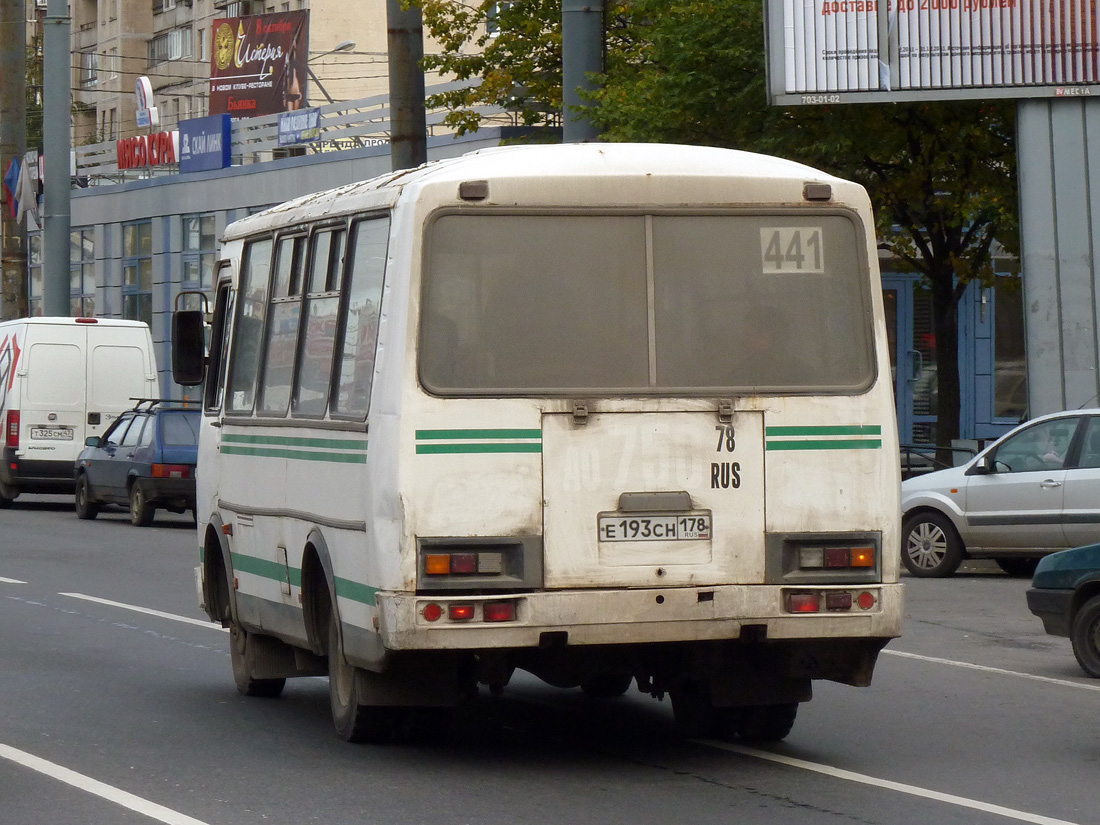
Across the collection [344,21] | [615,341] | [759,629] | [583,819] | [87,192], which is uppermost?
[344,21]

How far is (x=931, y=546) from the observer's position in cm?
1905

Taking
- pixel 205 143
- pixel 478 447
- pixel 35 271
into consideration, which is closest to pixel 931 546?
pixel 478 447

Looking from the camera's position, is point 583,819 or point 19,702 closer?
point 583,819

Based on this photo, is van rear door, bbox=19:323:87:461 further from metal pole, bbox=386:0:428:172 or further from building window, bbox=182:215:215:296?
building window, bbox=182:215:215:296

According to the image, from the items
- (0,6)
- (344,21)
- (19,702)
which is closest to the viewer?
(19,702)

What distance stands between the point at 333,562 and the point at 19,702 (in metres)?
2.53

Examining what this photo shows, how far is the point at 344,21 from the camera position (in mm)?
64312

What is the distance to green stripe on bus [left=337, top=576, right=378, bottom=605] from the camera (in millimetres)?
8258

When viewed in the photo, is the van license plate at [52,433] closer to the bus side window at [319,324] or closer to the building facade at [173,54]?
the bus side window at [319,324]

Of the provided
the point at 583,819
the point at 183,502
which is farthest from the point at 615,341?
the point at 183,502

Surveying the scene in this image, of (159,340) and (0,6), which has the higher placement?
(0,6)

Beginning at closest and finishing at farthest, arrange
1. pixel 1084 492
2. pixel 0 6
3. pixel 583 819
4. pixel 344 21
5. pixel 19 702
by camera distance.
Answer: pixel 583 819, pixel 19 702, pixel 1084 492, pixel 0 6, pixel 344 21

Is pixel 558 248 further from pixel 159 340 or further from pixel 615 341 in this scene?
pixel 159 340

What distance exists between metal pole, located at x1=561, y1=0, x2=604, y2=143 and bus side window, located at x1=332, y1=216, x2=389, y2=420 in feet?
38.3
